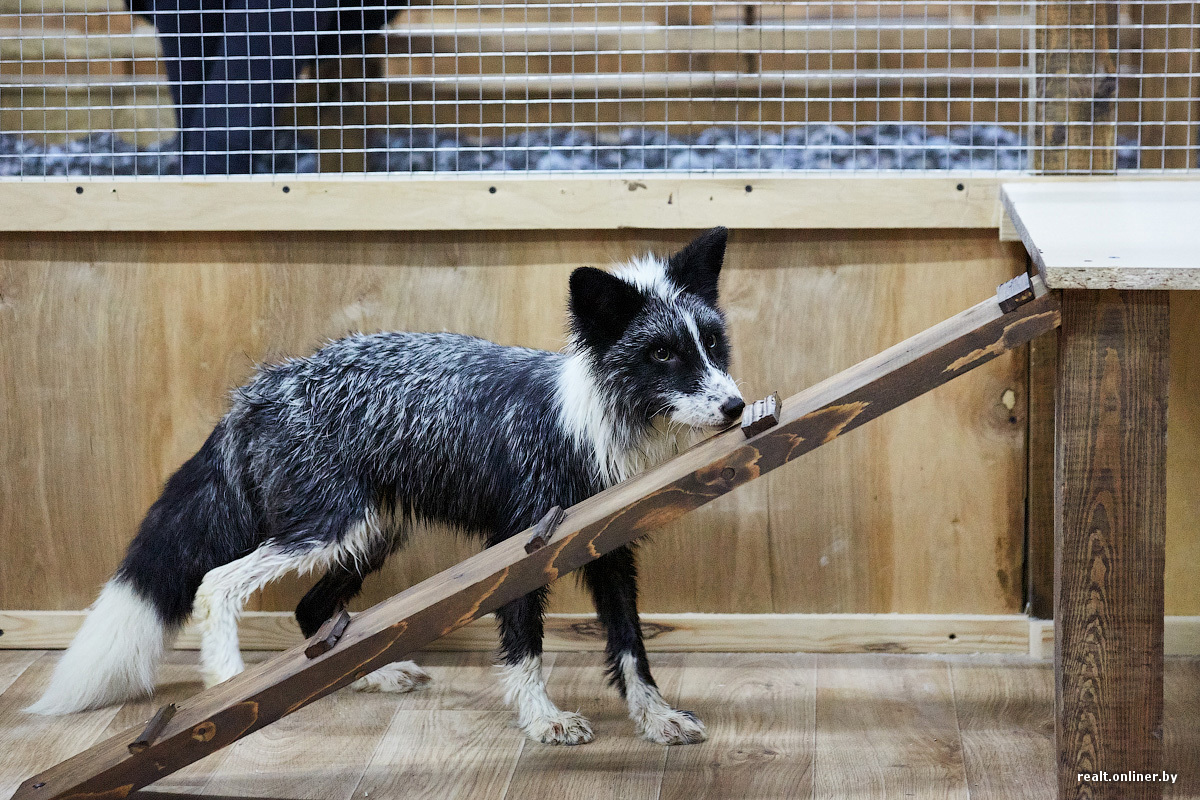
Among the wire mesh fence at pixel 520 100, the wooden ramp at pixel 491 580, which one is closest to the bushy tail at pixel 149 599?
the wooden ramp at pixel 491 580

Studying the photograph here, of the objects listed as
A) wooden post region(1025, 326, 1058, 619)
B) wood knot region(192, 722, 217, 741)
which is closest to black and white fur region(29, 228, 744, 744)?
wood knot region(192, 722, 217, 741)

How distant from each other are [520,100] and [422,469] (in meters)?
0.85

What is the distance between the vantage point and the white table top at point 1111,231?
4.62 ft

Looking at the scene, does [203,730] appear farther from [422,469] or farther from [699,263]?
[699,263]

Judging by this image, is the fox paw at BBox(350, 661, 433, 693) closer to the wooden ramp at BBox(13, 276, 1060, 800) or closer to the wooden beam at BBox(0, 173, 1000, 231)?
the wooden ramp at BBox(13, 276, 1060, 800)

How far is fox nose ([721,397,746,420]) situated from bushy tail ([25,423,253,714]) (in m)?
1.05

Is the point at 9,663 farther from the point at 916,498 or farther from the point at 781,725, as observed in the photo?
the point at 916,498

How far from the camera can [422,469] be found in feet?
7.23

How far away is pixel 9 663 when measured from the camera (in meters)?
2.55

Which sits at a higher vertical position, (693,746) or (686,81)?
(686,81)

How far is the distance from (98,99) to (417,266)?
3.22ft

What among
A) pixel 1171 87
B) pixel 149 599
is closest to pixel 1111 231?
pixel 1171 87

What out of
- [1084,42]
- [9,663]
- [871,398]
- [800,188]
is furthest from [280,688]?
[1084,42]

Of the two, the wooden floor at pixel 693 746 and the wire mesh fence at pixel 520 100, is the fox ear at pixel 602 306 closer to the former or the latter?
the wire mesh fence at pixel 520 100
